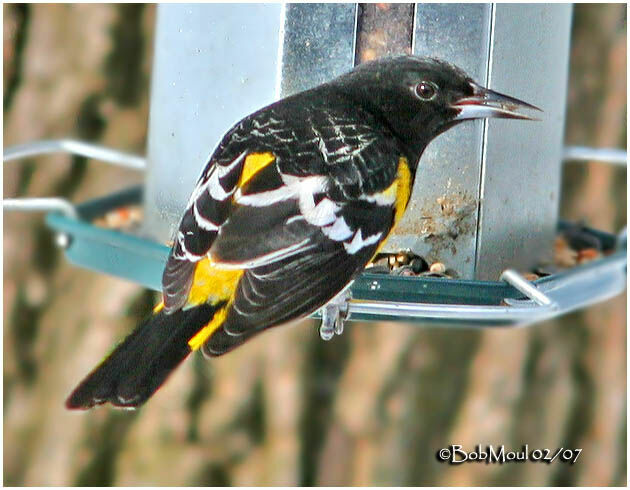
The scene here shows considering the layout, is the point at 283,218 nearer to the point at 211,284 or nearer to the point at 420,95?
the point at 211,284

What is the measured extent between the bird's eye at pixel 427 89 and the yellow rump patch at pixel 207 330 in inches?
23.2

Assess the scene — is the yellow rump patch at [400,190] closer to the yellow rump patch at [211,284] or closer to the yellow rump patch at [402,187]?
the yellow rump patch at [402,187]

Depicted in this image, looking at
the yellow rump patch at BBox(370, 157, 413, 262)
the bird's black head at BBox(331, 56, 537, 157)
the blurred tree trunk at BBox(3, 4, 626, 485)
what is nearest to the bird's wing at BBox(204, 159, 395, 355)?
the yellow rump patch at BBox(370, 157, 413, 262)

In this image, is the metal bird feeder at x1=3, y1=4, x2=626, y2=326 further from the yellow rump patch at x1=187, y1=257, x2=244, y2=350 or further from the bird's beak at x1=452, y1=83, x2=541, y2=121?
the yellow rump patch at x1=187, y1=257, x2=244, y2=350

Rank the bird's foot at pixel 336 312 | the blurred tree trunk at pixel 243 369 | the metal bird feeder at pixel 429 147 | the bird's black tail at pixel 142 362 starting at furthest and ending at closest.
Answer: the blurred tree trunk at pixel 243 369, the metal bird feeder at pixel 429 147, the bird's foot at pixel 336 312, the bird's black tail at pixel 142 362

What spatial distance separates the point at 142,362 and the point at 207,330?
12 centimetres

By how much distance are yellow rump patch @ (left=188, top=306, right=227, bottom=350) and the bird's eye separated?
59 cm

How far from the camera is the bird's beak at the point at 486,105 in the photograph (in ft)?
6.27

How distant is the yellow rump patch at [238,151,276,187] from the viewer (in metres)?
1.78

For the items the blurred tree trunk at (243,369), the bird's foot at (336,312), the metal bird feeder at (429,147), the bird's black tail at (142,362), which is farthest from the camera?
the blurred tree trunk at (243,369)

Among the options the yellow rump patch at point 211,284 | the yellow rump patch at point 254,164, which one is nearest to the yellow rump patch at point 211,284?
the yellow rump patch at point 211,284

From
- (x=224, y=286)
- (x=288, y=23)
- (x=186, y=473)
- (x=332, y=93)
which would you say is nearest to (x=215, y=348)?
(x=224, y=286)

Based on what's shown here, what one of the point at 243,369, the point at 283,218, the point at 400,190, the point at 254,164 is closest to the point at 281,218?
the point at 283,218

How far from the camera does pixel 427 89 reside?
1945 mm
